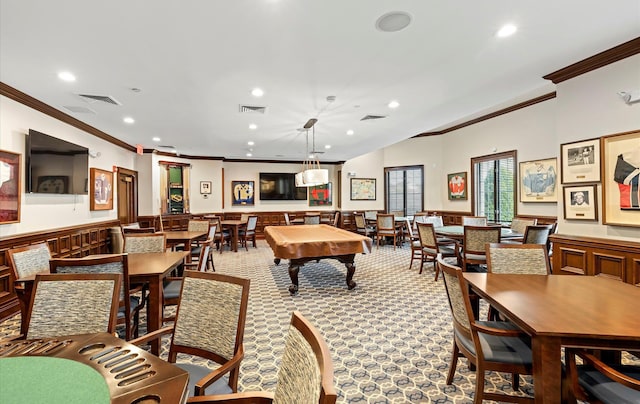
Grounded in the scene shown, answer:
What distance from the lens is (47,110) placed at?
450cm

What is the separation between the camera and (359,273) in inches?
224

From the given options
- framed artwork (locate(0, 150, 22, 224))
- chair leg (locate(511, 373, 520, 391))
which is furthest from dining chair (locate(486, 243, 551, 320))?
framed artwork (locate(0, 150, 22, 224))

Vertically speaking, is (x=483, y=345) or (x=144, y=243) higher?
(x=144, y=243)

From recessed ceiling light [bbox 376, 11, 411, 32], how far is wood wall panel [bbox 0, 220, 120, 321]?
12.7 feet

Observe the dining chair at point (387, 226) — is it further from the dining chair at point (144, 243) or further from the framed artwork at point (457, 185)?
the dining chair at point (144, 243)

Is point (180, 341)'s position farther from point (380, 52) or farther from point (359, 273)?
point (359, 273)

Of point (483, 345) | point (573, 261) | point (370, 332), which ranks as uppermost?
point (573, 261)

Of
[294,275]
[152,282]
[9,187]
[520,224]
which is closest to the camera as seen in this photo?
[152,282]

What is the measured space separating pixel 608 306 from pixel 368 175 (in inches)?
365

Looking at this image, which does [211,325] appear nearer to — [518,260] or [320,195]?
[518,260]

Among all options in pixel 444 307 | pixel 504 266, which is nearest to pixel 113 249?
pixel 444 307

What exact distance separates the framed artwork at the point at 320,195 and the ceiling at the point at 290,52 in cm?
617

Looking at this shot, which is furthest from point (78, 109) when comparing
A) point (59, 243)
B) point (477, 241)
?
point (477, 241)

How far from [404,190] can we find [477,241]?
588cm
